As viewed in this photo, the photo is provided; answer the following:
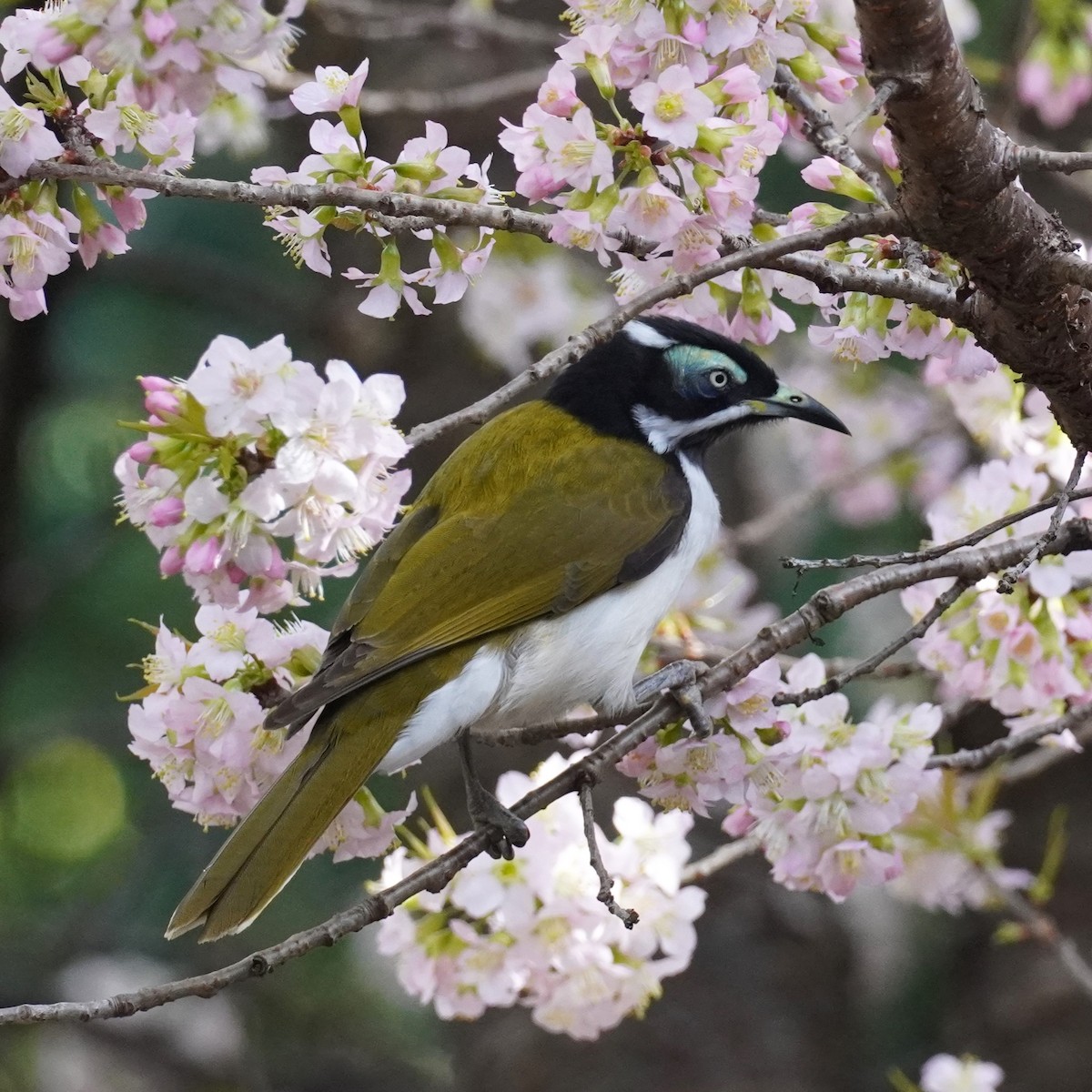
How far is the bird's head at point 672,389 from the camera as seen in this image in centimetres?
321

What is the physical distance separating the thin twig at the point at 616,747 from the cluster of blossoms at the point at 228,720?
246mm

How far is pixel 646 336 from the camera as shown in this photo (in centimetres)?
337

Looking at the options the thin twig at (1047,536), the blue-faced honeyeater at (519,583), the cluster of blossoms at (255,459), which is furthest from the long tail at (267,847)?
the thin twig at (1047,536)

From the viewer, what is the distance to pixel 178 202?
247 inches

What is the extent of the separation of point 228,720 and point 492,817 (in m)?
0.55

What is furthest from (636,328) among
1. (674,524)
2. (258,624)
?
(258,624)

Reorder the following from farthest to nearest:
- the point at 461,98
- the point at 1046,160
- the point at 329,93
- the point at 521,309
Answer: the point at 521,309
the point at 461,98
the point at 329,93
the point at 1046,160

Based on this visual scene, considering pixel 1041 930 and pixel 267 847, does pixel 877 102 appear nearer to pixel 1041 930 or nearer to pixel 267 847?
pixel 267 847

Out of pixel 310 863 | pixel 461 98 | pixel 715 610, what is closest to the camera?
pixel 461 98

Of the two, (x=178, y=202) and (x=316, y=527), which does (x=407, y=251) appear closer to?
(x=178, y=202)

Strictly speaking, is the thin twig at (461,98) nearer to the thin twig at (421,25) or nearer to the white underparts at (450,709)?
the thin twig at (421,25)

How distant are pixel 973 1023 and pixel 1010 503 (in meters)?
2.44

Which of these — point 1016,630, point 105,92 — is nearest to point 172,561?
point 105,92

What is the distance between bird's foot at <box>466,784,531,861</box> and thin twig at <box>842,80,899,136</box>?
1276mm
